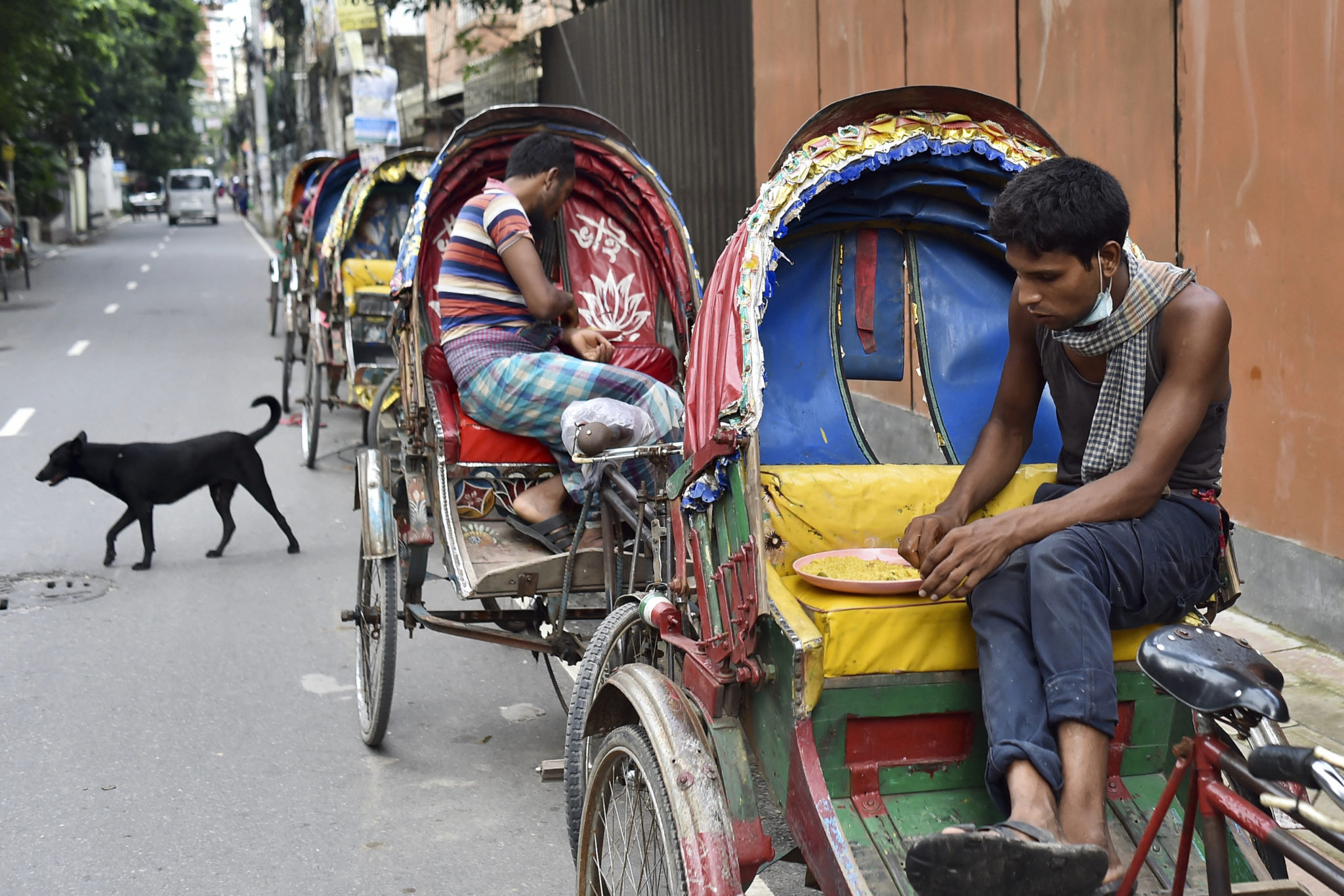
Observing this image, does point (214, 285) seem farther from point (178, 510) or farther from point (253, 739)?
point (253, 739)

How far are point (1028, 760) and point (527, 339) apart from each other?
3007 millimetres

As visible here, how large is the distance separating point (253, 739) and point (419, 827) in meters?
1.01

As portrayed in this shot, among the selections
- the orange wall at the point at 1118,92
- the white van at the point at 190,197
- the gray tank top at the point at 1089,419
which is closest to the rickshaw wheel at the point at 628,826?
the gray tank top at the point at 1089,419

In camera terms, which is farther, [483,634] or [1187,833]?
[483,634]

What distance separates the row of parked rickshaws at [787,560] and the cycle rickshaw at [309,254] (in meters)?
6.36

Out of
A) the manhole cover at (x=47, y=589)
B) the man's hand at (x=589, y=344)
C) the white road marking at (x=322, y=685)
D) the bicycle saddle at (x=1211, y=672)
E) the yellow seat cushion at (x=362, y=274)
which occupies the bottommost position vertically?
the white road marking at (x=322, y=685)

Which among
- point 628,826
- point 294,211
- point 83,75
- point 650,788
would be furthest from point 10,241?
point 650,788

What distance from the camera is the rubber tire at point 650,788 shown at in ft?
7.55

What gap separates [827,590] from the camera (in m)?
2.59

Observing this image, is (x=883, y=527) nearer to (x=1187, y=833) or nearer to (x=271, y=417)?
(x=1187, y=833)

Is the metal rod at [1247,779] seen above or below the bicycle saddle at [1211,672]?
below

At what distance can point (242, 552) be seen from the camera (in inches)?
287

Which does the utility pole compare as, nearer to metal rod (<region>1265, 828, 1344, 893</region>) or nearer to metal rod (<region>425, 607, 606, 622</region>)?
metal rod (<region>425, 607, 606, 622</region>)

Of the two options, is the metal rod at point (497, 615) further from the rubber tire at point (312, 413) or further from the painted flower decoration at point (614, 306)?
the rubber tire at point (312, 413)
